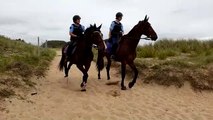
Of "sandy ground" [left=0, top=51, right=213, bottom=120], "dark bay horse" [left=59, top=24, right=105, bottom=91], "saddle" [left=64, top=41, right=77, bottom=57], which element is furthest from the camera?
"saddle" [left=64, top=41, right=77, bottom=57]

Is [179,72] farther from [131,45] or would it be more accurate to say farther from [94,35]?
[94,35]

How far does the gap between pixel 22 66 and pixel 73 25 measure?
2671mm

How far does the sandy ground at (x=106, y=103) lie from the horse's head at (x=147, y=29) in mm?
1876

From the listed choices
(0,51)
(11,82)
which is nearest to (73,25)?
(11,82)

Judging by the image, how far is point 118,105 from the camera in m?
11.4

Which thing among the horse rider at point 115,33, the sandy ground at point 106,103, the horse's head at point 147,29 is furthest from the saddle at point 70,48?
the horse's head at point 147,29

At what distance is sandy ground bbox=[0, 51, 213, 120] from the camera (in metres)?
10.2

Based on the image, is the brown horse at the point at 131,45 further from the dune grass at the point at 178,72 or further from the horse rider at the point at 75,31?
the dune grass at the point at 178,72

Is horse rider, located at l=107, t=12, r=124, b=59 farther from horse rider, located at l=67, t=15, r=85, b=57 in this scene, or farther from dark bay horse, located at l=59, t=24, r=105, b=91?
dark bay horse, located at l=59, t=24, r=105, b=91

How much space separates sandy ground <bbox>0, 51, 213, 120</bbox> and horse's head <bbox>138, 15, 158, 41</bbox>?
6.15 feet

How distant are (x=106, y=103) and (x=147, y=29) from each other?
303 centimetres

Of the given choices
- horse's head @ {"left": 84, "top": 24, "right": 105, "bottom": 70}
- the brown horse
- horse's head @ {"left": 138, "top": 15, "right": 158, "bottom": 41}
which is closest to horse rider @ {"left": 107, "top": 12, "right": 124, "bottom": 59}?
the brown horse

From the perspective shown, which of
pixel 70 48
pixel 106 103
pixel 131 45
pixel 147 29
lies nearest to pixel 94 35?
pixel 70 48

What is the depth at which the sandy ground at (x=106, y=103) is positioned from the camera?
10.2m
